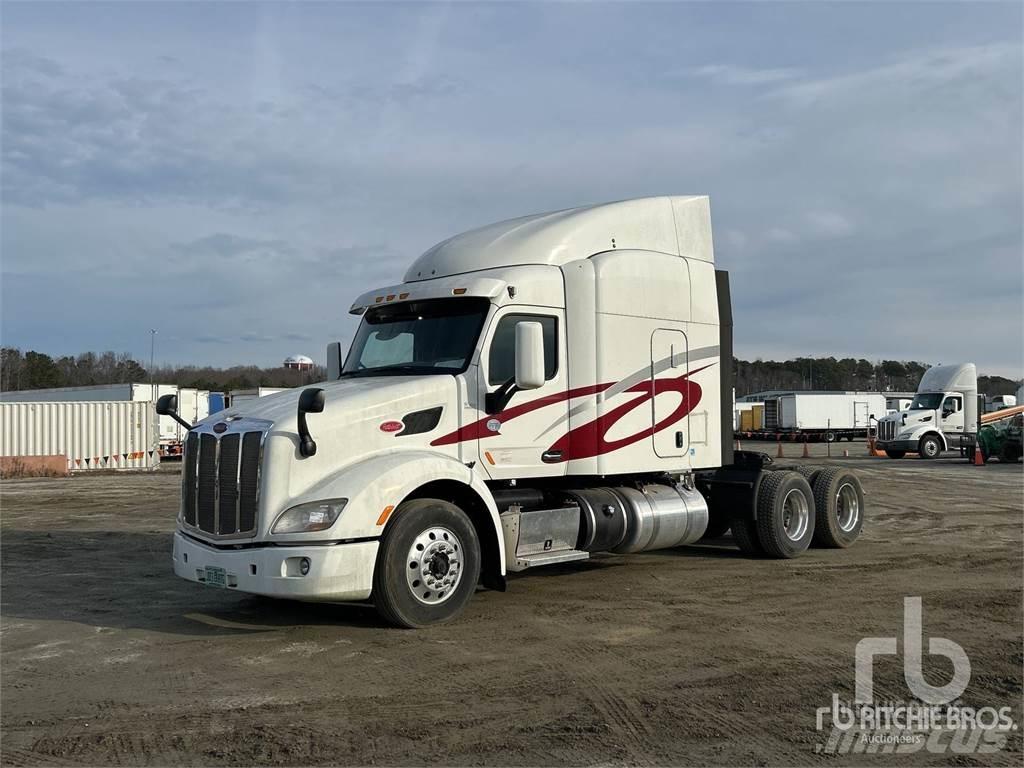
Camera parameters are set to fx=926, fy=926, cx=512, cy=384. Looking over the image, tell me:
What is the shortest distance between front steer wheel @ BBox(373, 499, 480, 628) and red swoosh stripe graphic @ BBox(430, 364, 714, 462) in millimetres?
750

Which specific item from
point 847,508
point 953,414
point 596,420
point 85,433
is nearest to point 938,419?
point 953,414

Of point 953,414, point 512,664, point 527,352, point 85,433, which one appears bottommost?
point 512,664

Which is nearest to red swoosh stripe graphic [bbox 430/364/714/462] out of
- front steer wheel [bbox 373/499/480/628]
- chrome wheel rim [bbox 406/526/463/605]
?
front steer wheel [bbox 373/499/480/628]

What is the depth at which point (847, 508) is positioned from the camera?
1250 cm

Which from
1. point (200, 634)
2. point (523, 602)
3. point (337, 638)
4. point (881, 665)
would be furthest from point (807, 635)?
point (200, 634)

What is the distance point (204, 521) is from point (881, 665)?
5320mm

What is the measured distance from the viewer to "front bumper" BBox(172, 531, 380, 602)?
7.01m

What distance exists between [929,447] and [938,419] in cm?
136

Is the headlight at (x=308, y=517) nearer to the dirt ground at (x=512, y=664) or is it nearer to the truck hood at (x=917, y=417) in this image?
the dirt ground at (x=512, y=664)

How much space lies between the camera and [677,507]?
1027 centimetres

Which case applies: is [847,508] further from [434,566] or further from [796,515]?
[434,566]

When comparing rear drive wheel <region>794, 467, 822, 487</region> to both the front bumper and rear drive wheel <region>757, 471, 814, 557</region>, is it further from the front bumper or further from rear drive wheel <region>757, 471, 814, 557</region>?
the front bumper

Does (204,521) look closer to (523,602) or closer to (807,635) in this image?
(523,602)

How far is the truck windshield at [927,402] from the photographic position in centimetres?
3844
